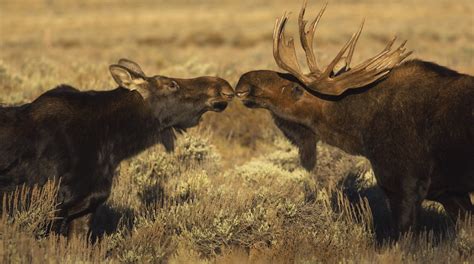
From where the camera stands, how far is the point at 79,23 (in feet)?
170

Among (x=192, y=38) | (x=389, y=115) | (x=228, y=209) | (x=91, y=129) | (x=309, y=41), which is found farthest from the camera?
(x=192, y=38)

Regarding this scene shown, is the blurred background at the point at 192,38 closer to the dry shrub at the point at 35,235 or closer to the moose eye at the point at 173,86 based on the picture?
the moose eye at the point at 173,86

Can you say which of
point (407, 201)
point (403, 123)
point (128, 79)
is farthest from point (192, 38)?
point (407, 201)

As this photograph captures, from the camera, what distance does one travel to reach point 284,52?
7.71 m

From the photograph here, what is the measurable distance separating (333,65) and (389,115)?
683 millimetres

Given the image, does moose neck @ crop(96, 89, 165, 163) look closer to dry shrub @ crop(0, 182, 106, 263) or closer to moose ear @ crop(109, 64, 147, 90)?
moose ear @ crop(109, 64, 147, 90)

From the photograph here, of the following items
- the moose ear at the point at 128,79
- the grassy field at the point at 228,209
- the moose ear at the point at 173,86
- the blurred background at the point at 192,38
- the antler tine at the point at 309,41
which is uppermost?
the blurred background at the point at 192,38

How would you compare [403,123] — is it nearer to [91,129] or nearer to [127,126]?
[127,126]

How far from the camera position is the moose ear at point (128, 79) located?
7461mm

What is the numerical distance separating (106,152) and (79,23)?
151 ft

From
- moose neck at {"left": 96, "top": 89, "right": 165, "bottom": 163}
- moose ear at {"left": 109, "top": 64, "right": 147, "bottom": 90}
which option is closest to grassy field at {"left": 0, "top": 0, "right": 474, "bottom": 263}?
moose neck at {"left": 96, "top": 89, "right": 165, "bottom": 163}

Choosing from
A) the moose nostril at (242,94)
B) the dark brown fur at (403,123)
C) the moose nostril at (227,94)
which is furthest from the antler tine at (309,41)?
the moose nostril at (227,94)

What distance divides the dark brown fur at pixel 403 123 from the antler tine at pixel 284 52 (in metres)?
0.19

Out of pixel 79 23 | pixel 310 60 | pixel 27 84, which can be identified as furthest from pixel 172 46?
pixel 310 60
